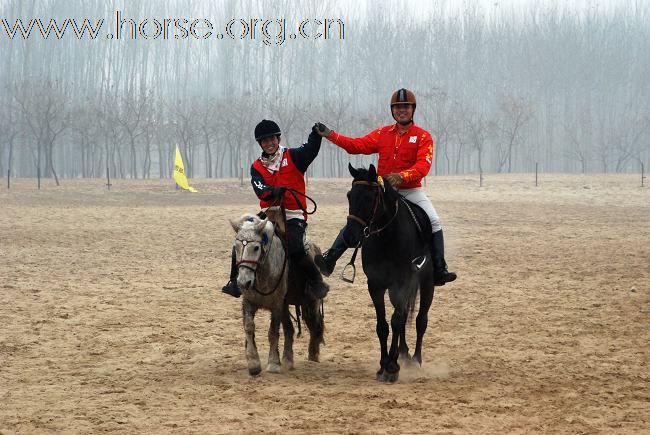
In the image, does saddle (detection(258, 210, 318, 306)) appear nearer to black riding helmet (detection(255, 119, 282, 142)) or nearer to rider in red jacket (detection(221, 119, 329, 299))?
rider in red jacket (detection(221, 119, 329, 299))

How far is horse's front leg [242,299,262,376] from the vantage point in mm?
7785

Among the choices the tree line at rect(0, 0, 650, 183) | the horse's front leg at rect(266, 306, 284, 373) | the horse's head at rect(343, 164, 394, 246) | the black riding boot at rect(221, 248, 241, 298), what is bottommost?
the horse's front leg at rect(266, 306, 284, 373)

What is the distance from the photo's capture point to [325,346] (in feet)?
31.3

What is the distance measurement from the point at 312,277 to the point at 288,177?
102 centimetres

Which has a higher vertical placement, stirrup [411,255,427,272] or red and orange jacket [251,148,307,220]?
red and orange jacket [251,148,307,220]

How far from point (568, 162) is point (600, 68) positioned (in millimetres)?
9932

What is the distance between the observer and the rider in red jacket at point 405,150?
8086 mm

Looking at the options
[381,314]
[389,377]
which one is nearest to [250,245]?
[381,314]

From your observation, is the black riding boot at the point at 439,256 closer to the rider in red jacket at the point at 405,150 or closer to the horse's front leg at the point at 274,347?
the rider in red jacket at the point at 405,150

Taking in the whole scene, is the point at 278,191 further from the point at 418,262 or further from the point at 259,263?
the point at 418,262

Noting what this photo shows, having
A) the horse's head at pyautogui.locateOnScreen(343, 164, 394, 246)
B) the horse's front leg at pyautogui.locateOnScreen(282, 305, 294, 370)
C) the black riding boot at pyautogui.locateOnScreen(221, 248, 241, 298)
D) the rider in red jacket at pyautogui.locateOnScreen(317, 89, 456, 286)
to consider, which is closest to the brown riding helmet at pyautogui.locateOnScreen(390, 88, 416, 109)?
the rider in red jacket at pyautogui.locateOnScreen(317, 89, 456, 286)

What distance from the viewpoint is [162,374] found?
8.03 m

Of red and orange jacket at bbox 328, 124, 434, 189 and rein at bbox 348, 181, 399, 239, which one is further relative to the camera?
red and orange jacket at bbox 328, 124, 434, 189

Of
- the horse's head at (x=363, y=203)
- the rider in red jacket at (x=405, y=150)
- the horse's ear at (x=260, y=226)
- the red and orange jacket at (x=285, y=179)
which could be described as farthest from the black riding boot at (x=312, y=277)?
the horse's head at (x=363, y=203)
